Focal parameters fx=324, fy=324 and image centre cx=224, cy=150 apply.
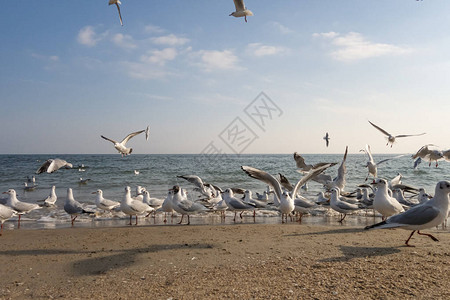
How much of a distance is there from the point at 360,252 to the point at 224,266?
2.31m

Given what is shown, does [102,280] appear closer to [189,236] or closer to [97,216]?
[189,236]

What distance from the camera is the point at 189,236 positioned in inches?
275

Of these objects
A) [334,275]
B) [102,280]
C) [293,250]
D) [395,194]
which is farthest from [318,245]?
[395,194]

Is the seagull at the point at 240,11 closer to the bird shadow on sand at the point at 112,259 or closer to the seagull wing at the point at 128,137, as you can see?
the bird shadow on sand at the point at 112,259

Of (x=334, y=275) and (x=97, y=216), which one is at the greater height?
(x=334, y=275)

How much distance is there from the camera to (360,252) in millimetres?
5305

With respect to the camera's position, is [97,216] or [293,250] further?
[97,216]

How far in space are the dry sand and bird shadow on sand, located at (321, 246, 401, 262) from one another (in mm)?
16

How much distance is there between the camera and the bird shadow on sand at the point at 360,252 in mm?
4910

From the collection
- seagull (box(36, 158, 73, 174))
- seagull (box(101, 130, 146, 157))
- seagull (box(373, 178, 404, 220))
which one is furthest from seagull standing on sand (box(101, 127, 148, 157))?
seagull (box(373, 178, 404, 220))

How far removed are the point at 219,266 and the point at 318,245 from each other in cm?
211

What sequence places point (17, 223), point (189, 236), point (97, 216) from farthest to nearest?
point (97, 216) < point (17, 223) < point (189, 236)

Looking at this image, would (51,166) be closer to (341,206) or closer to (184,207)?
(184,207)

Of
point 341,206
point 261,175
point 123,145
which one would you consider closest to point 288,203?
point 261,175
